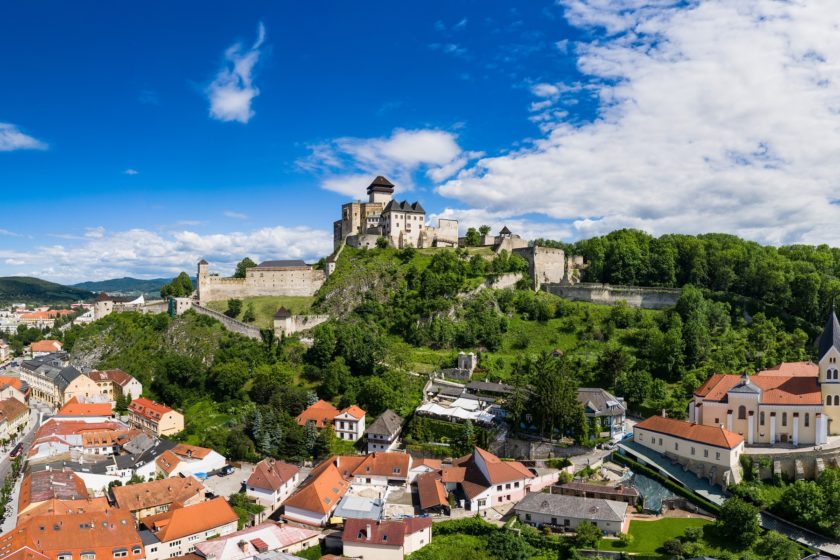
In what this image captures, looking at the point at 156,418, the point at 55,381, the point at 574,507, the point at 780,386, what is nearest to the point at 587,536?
the point at 574,507

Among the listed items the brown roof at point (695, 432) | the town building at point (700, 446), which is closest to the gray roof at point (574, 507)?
the town building at point (700, 446)

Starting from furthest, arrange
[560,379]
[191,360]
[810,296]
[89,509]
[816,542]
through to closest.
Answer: [191,360] < [810,296] < [560,379] < [89,509] < [816,542]

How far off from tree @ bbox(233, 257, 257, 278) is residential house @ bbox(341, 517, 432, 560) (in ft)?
166

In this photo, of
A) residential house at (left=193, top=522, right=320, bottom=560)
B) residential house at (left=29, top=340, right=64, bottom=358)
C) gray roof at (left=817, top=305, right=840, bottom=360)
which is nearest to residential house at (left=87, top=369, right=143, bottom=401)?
residential house at (left=193, top=522, right=320, bottom=560)

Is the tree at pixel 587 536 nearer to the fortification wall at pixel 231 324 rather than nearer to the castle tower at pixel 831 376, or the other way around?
the castle tower at pixel 831 376

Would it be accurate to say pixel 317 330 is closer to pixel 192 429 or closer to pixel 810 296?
pixel 192 429

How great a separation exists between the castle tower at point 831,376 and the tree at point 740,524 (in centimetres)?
1151

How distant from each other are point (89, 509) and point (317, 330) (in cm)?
2610

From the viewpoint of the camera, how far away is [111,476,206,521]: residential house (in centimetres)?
3419

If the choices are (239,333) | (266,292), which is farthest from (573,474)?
(266,292)

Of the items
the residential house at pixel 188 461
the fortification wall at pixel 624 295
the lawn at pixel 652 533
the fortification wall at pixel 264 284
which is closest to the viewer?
the lawn at pixel 652 533

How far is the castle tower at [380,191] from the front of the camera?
7835 cm

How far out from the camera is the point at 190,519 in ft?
103

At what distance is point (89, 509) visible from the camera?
32.5 m
